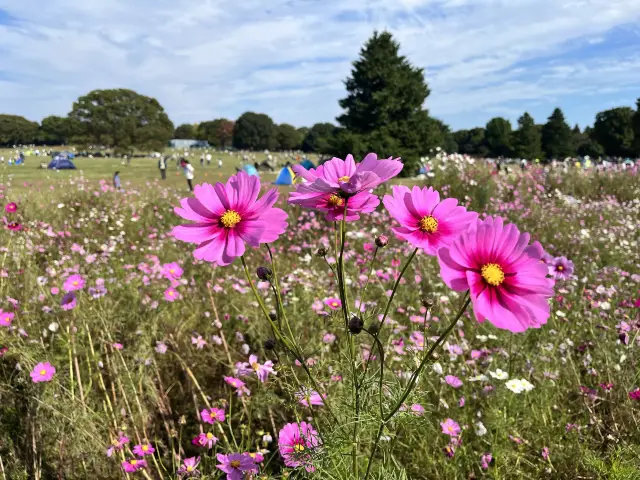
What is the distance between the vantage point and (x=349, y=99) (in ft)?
69.0

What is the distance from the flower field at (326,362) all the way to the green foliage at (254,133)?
81.3m

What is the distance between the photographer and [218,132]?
95812mm

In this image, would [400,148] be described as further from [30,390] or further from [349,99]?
[30,390]

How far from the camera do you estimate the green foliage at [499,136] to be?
56656 mm

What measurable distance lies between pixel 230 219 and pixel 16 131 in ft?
344

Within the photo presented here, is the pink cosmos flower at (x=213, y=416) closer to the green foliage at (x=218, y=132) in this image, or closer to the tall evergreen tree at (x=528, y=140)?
the tall evergreen tree at (x=528, y=140)

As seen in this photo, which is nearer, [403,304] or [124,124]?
[403,304]

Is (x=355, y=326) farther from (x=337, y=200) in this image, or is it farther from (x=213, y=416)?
(x=213, y=416)

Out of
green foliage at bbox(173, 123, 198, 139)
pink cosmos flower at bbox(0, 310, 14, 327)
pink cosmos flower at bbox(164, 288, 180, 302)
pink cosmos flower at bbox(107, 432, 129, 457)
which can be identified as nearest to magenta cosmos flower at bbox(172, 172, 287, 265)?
pink cosmos flower at bbox(107, 432, 129, 457)

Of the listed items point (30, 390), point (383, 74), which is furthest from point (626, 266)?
point (383, 74)

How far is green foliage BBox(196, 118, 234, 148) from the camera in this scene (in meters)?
94.8

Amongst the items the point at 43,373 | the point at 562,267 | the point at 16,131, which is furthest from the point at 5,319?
the point at 16,131

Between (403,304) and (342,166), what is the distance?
247 cm

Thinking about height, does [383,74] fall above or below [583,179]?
above
